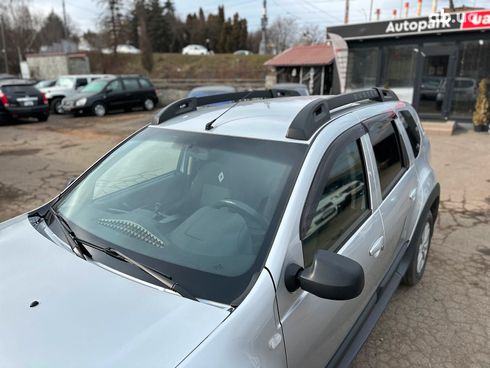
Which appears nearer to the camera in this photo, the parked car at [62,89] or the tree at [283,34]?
the parked car at [62,89]

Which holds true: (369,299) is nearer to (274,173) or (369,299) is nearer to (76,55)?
(274,173)

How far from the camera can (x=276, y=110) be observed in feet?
8.25

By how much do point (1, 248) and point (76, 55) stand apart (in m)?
30.6

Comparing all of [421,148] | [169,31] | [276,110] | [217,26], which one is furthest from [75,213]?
[217,26]

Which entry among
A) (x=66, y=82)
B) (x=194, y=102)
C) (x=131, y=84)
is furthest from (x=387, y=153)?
(x=66, y=82)

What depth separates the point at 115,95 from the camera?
16.7 m

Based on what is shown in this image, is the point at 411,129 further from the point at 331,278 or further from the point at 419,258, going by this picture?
the point at 331,278

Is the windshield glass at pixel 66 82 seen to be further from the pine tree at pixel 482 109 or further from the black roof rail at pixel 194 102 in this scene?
the black roof rail at pixel 194 102

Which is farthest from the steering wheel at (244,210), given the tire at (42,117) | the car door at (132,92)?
the car door at (132,92)

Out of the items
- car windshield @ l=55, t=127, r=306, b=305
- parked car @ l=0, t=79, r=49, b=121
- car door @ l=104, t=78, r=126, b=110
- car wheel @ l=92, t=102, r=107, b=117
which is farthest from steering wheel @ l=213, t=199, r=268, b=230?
car door @ l=104, t=78, r=126, b=110

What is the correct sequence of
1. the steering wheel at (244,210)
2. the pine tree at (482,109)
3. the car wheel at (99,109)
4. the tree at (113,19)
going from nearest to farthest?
the steering wheel at (244,210) → the pine tree at (482,109) → the car wheel at (99,109) → the tree at (113,19)

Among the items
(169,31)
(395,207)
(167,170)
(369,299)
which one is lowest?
(369,299)

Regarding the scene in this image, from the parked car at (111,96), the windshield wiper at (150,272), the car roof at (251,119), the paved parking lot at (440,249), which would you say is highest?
the car roof at (251,119)

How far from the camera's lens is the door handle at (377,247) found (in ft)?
7.42
